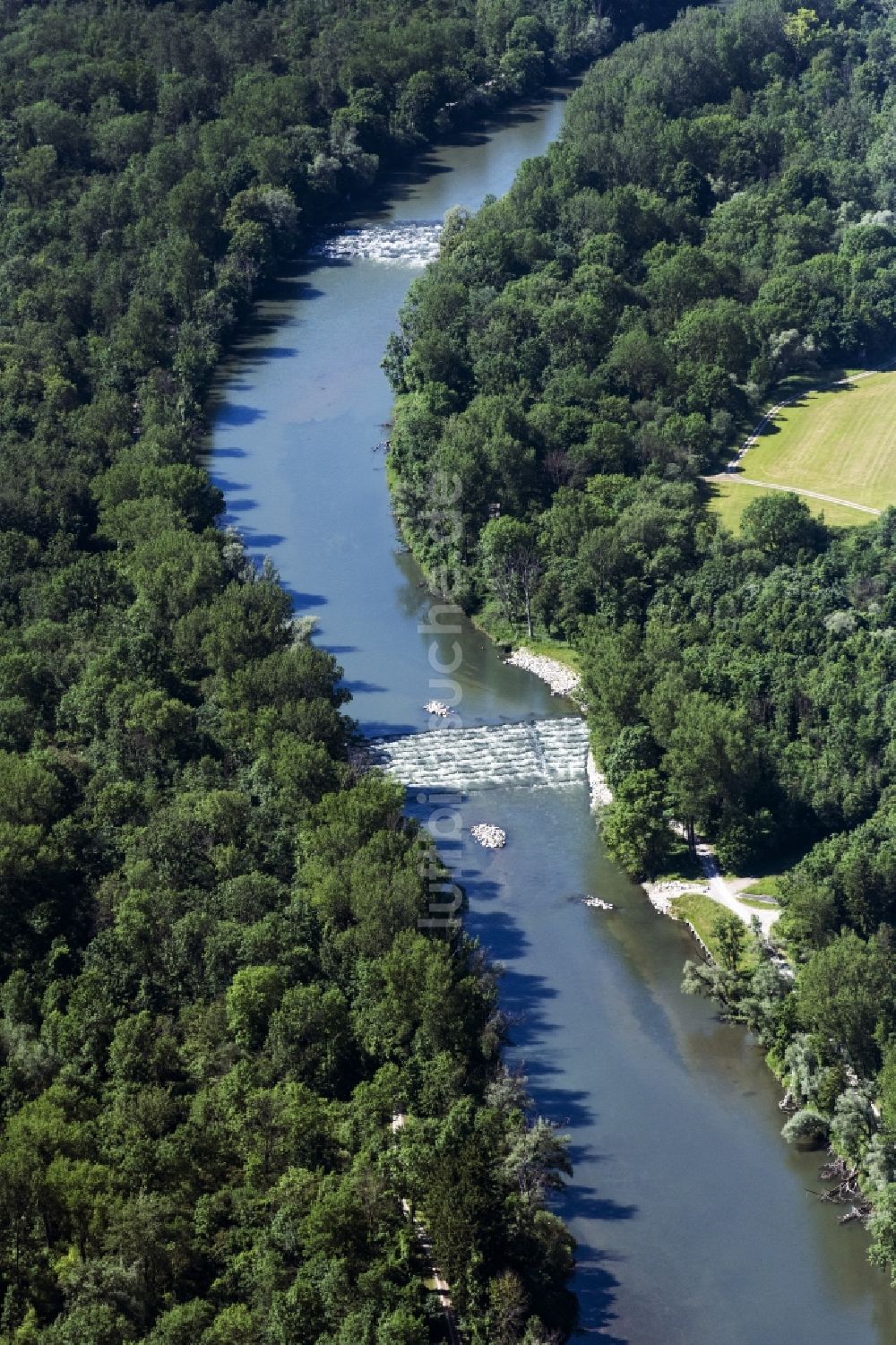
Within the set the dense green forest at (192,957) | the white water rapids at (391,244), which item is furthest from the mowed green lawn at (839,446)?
the white water rapids at (391,244)

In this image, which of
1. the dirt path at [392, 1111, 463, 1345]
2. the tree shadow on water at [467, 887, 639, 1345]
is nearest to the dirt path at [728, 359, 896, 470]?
the tree shadow on water at [467, 887, 639, 1345]

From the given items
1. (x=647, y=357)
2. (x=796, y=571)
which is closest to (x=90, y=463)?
(x=647, y=357)

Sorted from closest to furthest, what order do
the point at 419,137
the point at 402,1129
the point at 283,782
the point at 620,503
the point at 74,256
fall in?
the point at 402,1129, the point at 283,782, the point at 620,503, the point at 74,256, the point at 419,137

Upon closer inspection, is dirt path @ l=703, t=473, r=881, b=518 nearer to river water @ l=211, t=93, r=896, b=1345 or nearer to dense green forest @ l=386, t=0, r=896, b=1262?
dense green forest @ l=386, t=0, r=896, b=1262

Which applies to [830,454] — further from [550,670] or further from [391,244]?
[391,244]

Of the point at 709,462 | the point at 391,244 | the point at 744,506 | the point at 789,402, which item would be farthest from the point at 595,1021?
the point at 391,244

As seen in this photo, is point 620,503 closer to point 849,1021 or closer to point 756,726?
point 756,726

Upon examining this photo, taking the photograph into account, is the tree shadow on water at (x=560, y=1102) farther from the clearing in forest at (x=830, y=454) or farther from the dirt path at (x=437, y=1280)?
the clearing in forest at (x=830, y=454)
